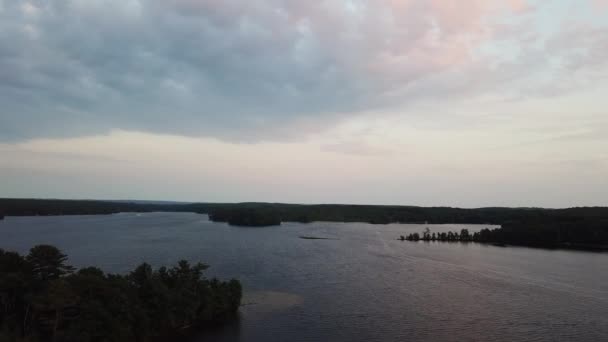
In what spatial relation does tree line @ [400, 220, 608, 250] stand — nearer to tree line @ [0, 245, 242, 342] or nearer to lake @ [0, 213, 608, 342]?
lake @ [0, 213, 608, 342]

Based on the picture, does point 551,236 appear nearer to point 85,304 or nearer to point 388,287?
point 388,287

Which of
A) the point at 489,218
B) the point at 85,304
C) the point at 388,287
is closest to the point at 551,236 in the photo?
the point at 388,287

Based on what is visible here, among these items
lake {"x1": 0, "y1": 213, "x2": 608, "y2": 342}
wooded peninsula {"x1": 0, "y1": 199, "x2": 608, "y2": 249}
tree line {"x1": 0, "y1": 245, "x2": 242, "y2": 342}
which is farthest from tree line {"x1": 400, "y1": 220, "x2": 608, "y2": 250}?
tree line {"x1": 0, "y1": 245, "x2": 242, "y2": 342}

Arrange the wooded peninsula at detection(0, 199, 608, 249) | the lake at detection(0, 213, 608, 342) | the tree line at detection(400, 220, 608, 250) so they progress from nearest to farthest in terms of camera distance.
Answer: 1. the lake at detection(0, 213, 608, 342)
2. the tree line at detection(400, 220, 608, 250)
3. the wooded peninsula at detection(0, 199, 608, 249)

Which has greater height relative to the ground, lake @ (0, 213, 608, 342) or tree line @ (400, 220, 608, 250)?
tree line @ (400, 220, 608, 250)

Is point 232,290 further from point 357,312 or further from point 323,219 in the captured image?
point 323,219
